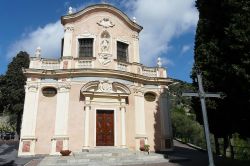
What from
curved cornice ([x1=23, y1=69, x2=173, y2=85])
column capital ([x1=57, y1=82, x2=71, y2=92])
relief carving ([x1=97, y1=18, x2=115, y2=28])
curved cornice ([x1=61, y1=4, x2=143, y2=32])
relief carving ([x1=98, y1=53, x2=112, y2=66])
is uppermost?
curved cornice ([x1=61, y1=4, x2=143, y2=32])

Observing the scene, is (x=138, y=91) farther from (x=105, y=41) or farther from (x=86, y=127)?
(x=86, y=127)

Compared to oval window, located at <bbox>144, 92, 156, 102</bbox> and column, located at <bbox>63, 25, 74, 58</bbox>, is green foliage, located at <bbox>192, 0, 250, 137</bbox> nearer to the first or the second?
oval window, located at <bbox>144, 92, 156, 102</bbox>

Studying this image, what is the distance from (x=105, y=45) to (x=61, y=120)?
6.53 metres

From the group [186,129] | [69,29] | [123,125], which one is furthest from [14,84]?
[186,129]

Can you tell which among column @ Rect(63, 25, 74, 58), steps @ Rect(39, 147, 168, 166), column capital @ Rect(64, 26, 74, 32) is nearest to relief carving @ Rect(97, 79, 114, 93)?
column @ Rect(63, 25, 74, 58)

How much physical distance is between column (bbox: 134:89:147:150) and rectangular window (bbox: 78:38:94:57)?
468 cm

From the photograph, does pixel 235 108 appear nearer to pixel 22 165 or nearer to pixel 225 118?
pixel 225 118

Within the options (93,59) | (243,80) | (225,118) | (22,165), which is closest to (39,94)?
(93,59)

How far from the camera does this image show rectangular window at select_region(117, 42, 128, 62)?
21.2m

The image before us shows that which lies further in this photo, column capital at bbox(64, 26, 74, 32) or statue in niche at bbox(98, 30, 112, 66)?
column capital at bbox(64, 26, 74, 32)

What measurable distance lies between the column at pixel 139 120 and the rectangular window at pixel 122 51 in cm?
299

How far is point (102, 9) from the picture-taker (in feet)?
69.9

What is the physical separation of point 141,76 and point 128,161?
7741 millimetres

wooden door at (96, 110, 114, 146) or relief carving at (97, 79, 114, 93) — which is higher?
relief carving at (97, 79, 114, 93)
